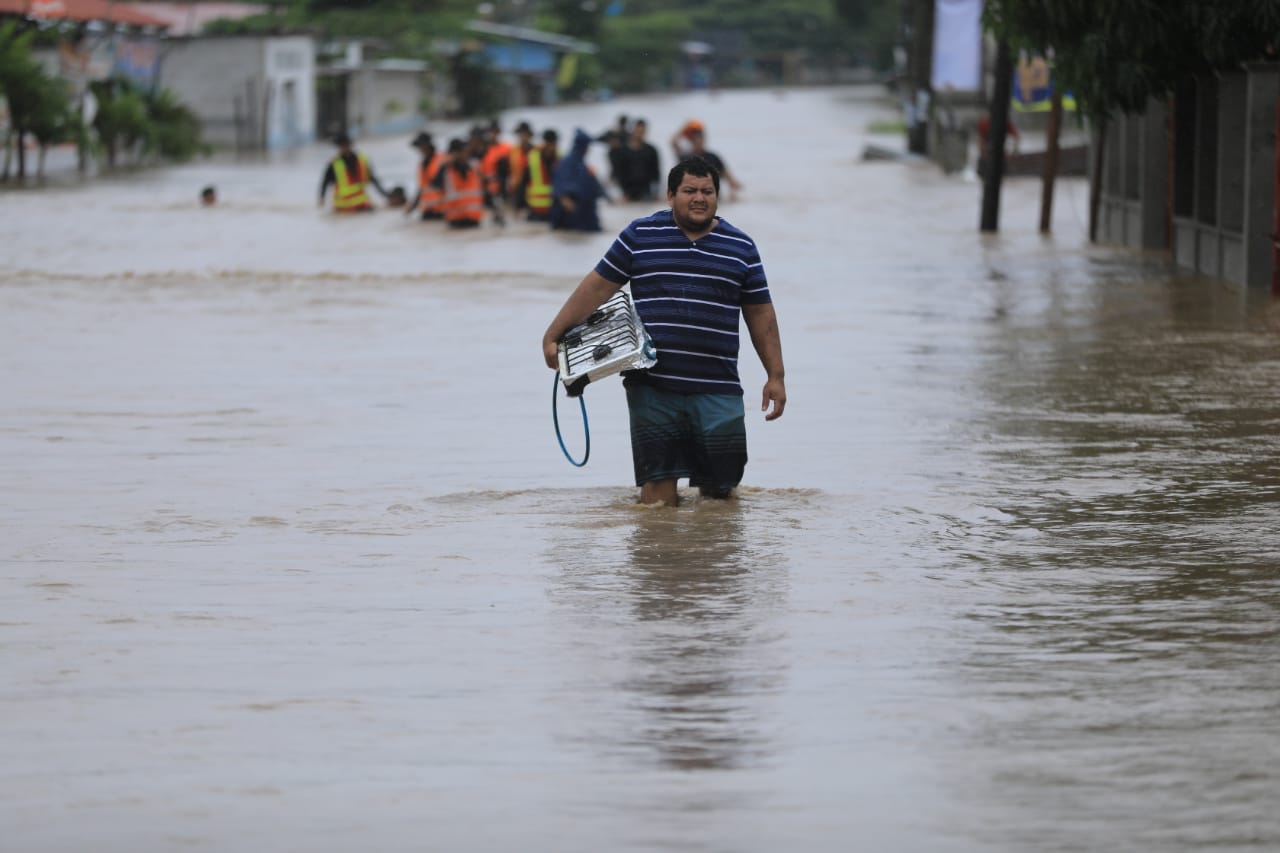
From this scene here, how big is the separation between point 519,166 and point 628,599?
23.7m

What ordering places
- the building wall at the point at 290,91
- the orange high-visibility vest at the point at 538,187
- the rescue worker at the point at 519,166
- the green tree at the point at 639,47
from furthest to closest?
1. the green tree at the point at 639,47
2. the building wall at the point at 290,91
3. the rescue worker at the point at 519,166
4. the orange high-visibility vest at the point at 538,187

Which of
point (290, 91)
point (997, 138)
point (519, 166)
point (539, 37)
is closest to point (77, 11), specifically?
point (290, 91)

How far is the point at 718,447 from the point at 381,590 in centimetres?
166

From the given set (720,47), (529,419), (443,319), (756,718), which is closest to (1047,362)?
(529,419)

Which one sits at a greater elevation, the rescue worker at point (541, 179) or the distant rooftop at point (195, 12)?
the distant rooftop at point (195, 12)

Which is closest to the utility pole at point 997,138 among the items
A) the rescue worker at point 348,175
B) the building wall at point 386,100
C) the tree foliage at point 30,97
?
the rescue worker at point 348,175

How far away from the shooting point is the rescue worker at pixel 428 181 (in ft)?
92.4

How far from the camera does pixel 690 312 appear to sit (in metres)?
8.07

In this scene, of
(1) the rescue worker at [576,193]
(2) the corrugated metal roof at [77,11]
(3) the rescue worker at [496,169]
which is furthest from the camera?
(2) the corrugated metal roof at [77,11]

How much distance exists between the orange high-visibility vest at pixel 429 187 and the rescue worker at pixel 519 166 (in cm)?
136

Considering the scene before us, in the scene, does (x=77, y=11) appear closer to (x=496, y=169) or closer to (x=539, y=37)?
(x=496, y=169)

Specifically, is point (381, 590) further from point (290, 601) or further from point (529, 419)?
point (529, 419)

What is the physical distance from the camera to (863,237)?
2586 cm

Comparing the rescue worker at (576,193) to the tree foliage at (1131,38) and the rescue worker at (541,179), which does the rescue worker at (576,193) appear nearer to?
the rescue worker at (541,179)
